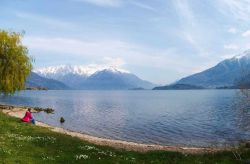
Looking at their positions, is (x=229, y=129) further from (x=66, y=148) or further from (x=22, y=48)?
(x=66, y=148)

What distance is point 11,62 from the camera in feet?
243

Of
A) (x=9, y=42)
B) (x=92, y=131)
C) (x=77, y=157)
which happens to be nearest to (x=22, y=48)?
(x=9, y=42)

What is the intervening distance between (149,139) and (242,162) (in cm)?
4382

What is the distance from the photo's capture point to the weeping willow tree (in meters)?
73.8

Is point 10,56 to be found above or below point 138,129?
above

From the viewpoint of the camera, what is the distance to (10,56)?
7412 centimetres

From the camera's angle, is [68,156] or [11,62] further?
[11,62]

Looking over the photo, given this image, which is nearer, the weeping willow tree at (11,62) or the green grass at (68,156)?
the green grass at (68,156)

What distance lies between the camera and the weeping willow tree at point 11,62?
73750 mm

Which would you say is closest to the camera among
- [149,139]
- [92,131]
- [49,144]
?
[49,144]

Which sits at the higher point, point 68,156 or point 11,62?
point 11,62

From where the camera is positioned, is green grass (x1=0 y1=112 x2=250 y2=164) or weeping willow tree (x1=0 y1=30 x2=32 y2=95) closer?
green grass (x1=0 y1=112 x2=250 y2=164)

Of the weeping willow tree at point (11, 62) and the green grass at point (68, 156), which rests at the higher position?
the weeping willow tree at point (11, 62)

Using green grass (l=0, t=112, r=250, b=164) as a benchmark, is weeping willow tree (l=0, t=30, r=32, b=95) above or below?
above
